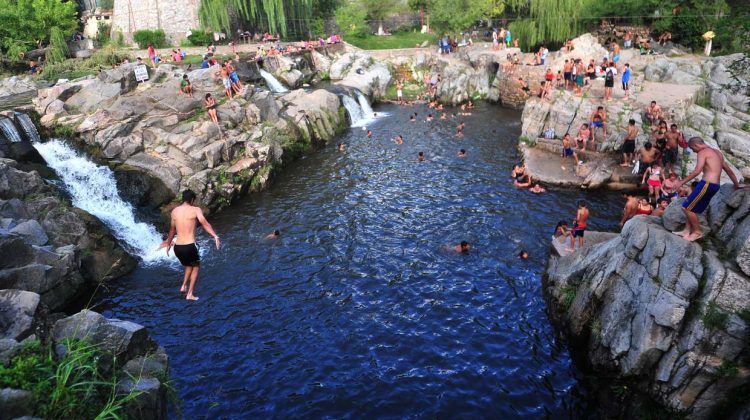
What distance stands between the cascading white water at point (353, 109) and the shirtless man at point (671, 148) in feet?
72.0

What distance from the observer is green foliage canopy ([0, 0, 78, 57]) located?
41.3 m

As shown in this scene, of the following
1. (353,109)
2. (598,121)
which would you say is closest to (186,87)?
(353,109)

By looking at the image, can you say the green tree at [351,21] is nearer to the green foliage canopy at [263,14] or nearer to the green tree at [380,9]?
the green foliage canopy at [263,14]

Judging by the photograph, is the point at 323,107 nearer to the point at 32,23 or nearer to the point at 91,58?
the point at 91,58

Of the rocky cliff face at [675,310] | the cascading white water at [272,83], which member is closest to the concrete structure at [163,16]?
the cascading white water at [272,83]

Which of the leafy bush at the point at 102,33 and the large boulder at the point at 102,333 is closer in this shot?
the large boulder at the point at 102,333

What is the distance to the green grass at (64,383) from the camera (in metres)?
6.87

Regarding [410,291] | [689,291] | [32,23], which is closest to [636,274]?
[689,291]

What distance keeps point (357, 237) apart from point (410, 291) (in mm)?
4547

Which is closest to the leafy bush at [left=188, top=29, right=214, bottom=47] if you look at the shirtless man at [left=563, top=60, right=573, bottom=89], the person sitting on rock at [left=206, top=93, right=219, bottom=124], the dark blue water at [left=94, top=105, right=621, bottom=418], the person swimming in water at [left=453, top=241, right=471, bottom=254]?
the person sitting on rock at [left=206, top=93, right=219, bottom=124]

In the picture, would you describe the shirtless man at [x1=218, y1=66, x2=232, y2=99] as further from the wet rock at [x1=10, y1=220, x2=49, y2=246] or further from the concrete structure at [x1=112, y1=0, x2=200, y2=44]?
the concrete structure at [x1=112, y1=0, x2=200, y2=44]

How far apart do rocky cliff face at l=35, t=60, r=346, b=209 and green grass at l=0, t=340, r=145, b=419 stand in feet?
51.1

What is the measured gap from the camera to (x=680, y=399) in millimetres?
9648

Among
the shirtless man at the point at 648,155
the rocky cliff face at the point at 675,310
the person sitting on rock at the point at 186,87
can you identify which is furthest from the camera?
the person sitting on rock at the point at 186,87
